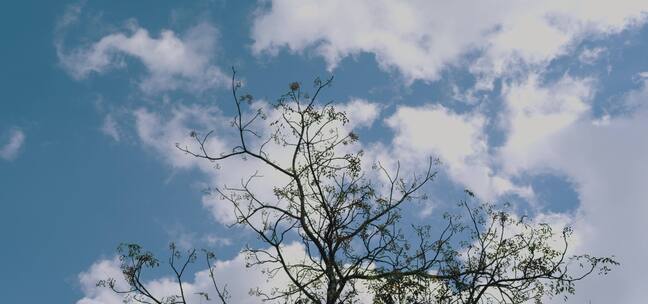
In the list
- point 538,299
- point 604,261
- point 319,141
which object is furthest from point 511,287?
point 319,141

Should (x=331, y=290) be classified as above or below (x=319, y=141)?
below

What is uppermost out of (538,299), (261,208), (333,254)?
(261,208)

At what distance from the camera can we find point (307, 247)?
15.1 m

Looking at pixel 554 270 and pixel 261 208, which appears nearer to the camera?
pixel 554 270

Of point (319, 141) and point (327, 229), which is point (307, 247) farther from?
point (319, 141)

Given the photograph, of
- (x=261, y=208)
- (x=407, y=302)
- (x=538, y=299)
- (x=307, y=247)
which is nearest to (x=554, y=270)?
(x=538, y=299)

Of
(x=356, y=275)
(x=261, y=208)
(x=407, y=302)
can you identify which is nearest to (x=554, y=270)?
(x=407, y=302)

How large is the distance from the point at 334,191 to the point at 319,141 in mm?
1319

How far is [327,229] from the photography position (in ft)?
49.3

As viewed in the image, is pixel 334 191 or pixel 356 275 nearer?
pixel 356 275

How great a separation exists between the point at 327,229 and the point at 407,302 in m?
2.52

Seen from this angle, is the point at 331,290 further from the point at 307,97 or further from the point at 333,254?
the point at 307,97

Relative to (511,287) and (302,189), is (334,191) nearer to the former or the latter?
(302,189)

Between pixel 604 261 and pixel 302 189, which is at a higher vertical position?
pixel 302 189
